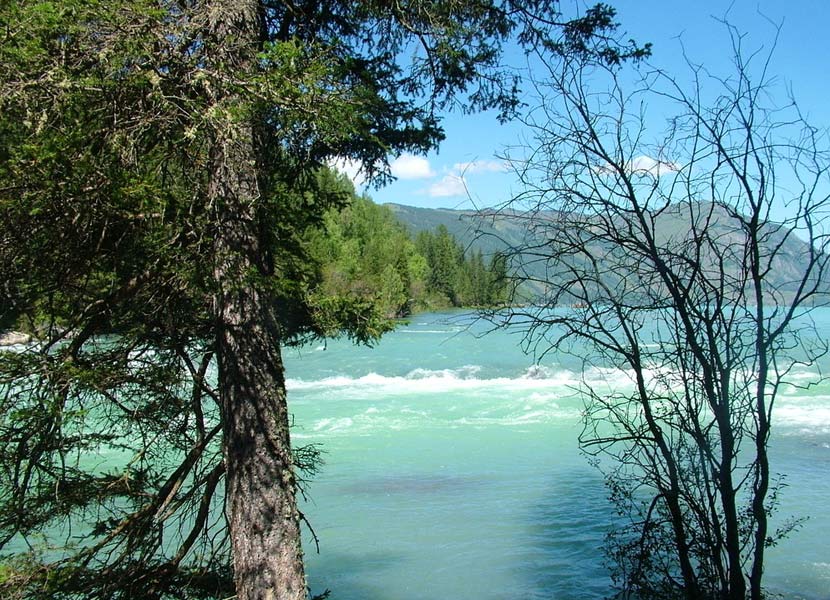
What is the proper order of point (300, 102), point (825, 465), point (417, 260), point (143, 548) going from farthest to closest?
1. point (417, 260)
2. point (825, 465)
3. point (143, 548)
4. point (300, 102)

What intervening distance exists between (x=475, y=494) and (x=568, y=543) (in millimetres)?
2420

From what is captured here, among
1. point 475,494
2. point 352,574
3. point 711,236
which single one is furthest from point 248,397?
point 475,494

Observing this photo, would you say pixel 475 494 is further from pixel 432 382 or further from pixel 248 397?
pixel 432 382

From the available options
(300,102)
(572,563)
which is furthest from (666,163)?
(572,563)

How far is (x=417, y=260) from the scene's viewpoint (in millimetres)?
74188

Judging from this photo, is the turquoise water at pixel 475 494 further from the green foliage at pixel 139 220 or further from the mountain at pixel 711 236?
the green foliage at pixel 139 220

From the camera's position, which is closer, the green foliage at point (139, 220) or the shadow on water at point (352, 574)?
the green foliage at point (139, 220)

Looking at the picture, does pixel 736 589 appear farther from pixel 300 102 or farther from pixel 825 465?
pixel 825 465

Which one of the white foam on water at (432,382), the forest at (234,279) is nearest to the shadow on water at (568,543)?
the forest at (234,279)

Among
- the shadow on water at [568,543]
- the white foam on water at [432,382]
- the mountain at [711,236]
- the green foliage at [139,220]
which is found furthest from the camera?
the white foam on water at [432,382]

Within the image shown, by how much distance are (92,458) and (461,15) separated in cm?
1105

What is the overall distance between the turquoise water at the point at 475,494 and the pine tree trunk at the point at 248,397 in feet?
3.28

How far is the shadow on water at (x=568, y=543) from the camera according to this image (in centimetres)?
782

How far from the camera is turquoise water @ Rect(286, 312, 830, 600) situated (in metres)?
8.09
